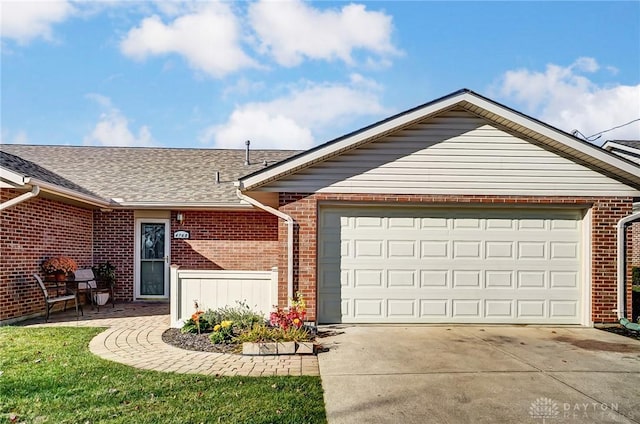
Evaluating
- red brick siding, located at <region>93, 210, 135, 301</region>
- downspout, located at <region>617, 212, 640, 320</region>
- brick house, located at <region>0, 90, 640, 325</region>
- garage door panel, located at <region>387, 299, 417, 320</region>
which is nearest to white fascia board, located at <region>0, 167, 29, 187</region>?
brick house, located at <region>0, 90, 640, 325</region>

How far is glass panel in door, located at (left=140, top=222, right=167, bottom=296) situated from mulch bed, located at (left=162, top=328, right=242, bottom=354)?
194 inches

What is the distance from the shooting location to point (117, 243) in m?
12.0

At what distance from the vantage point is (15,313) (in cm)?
848

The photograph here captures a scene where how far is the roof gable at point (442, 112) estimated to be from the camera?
7.72 meters

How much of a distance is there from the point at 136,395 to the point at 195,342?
7.84 feet

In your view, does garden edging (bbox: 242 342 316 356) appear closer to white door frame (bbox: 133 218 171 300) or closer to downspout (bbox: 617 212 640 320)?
downspout (bbox: 617 212 640 320)

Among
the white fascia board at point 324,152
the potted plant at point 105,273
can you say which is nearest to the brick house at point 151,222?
the potted plant at point 105,273

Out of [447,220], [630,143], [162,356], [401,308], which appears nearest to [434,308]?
[401,308]

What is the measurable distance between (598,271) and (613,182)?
69.8 inches

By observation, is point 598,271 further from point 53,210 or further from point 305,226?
point 53,210

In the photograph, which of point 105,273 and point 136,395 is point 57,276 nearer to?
point 105,273

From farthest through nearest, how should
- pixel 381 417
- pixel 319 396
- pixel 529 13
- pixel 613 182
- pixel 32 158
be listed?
pixel 32 158
pixel 529 13
pixel 613 182
pixel 319 396
pixel 381 417

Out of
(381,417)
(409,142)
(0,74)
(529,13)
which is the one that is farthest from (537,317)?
(0,74)

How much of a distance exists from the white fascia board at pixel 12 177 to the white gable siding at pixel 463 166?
19.9ft
